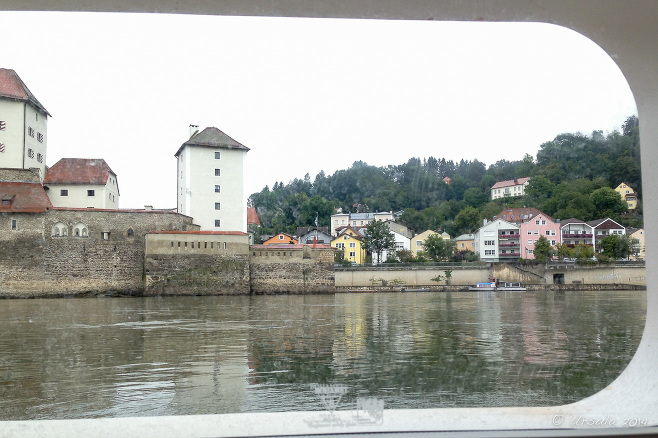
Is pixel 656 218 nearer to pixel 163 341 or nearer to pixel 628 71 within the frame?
pixel 628 71

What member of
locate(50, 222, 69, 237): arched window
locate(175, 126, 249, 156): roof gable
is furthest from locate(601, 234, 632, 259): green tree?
locate(50, 222, 69, 237): arched window

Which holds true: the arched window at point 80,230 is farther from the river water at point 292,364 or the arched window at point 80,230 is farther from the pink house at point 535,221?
the pink house at point 535,221

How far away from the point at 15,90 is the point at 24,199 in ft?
21.7

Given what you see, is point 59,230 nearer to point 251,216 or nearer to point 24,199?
point 24,199

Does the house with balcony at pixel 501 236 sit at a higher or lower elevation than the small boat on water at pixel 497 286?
higher

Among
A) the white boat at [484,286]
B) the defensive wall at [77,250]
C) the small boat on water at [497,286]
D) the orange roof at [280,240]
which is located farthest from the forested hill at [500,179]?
the white boat at [484,286]

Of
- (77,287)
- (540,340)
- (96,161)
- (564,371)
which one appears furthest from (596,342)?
(77,287)

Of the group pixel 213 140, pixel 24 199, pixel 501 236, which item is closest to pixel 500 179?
pixel 501 236

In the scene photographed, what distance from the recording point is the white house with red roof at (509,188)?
3536 millimetres

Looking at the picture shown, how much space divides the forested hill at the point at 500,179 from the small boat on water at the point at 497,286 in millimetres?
22445

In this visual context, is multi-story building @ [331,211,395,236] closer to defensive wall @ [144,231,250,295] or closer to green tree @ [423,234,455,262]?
green tree @ [423,234,455,262]

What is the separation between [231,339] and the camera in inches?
356

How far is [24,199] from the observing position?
23.6m

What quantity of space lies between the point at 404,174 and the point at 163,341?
5.83 metres
